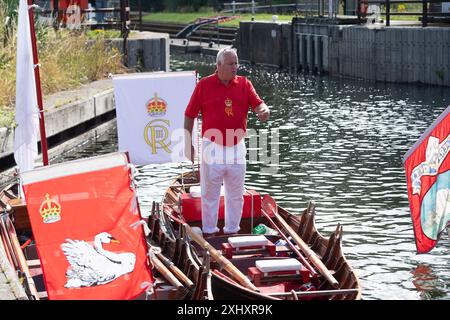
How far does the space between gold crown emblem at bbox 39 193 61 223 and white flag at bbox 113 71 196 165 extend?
21.9ft

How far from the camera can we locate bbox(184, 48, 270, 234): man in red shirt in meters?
12.1

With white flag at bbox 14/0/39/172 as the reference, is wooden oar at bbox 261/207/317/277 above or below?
below

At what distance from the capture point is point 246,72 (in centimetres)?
4703

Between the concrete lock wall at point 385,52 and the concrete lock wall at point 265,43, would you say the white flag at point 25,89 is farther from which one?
the concrete lock wall at point 265,43

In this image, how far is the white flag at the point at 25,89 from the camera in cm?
1350

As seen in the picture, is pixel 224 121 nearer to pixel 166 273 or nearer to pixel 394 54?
pixel 166 273

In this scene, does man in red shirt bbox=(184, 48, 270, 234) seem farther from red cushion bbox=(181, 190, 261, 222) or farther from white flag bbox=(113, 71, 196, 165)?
white flag bbox=(113, 71, 196, 165)

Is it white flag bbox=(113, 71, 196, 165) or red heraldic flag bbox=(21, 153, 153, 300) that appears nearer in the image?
red heraldic flag bbox=(21, 153, 153, 300)

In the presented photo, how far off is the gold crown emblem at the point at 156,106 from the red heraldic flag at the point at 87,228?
6.36 metres

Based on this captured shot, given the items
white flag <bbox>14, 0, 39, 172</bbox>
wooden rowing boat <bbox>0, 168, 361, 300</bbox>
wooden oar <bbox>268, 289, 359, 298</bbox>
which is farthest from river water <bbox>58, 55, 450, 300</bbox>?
white flag <bbox>14, 0, 39, 172</bbox>

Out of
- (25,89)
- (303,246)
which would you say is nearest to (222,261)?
(303,246)

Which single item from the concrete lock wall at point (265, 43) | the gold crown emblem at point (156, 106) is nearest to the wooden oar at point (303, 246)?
the gold crown emblem at point (156, 106)

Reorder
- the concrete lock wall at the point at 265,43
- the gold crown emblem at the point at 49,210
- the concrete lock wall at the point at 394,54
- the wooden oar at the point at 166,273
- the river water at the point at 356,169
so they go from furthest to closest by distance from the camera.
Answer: the concrete lock wall at the point at 265,43 < the concrete lock wall at the point at 394,54 < the river water at the point at 356,169 < the wooden oar at the point at 166,273 < the gold crown emblem at the point at 49,210
